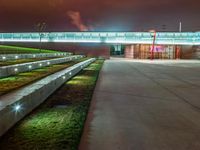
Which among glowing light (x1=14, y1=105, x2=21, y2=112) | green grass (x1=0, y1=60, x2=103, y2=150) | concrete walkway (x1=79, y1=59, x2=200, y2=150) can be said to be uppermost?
glowing light (x1=14, y1=105, x2=21, y2=112)

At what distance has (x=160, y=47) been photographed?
258 feet

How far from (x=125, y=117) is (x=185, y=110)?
2.14 meters

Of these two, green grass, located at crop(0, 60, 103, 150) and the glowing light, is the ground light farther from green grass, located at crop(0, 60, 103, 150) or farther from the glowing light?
green grass, located at crop(0, 60, 103, 150)

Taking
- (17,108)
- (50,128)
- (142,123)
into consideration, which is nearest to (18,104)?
(17,108)

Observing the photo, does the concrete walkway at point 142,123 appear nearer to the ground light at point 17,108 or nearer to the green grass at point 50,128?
the green grass at point 50,128

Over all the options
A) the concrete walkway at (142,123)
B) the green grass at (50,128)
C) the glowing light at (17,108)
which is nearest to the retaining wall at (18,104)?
the glowing light at (17,108)

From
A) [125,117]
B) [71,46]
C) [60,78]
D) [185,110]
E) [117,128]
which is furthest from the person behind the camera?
[71,46]

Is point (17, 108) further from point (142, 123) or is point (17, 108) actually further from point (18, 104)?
point (142, 123)

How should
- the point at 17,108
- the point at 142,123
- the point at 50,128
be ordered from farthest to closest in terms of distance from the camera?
the point at 142,123 → the point at 17,108 → the point at 50,128

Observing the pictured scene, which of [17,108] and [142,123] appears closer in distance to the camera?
[17,108]

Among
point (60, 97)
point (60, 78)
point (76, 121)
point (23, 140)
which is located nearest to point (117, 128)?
point (76, 121)

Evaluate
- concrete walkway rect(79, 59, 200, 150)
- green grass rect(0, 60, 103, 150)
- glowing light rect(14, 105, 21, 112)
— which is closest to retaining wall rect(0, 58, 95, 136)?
glowing light rect(14, 105, 21, 112)

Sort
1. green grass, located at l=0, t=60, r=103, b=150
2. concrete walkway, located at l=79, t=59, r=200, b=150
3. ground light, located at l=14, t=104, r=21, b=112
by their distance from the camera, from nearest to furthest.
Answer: green grass, located at l=0, t=60, r=103, b=150
concrete walkway, located at l=79, t=59, r=200, b=150
ground light, located at l=14, t=104, r=21, b=112

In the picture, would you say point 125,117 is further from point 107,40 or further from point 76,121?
point 107,40
